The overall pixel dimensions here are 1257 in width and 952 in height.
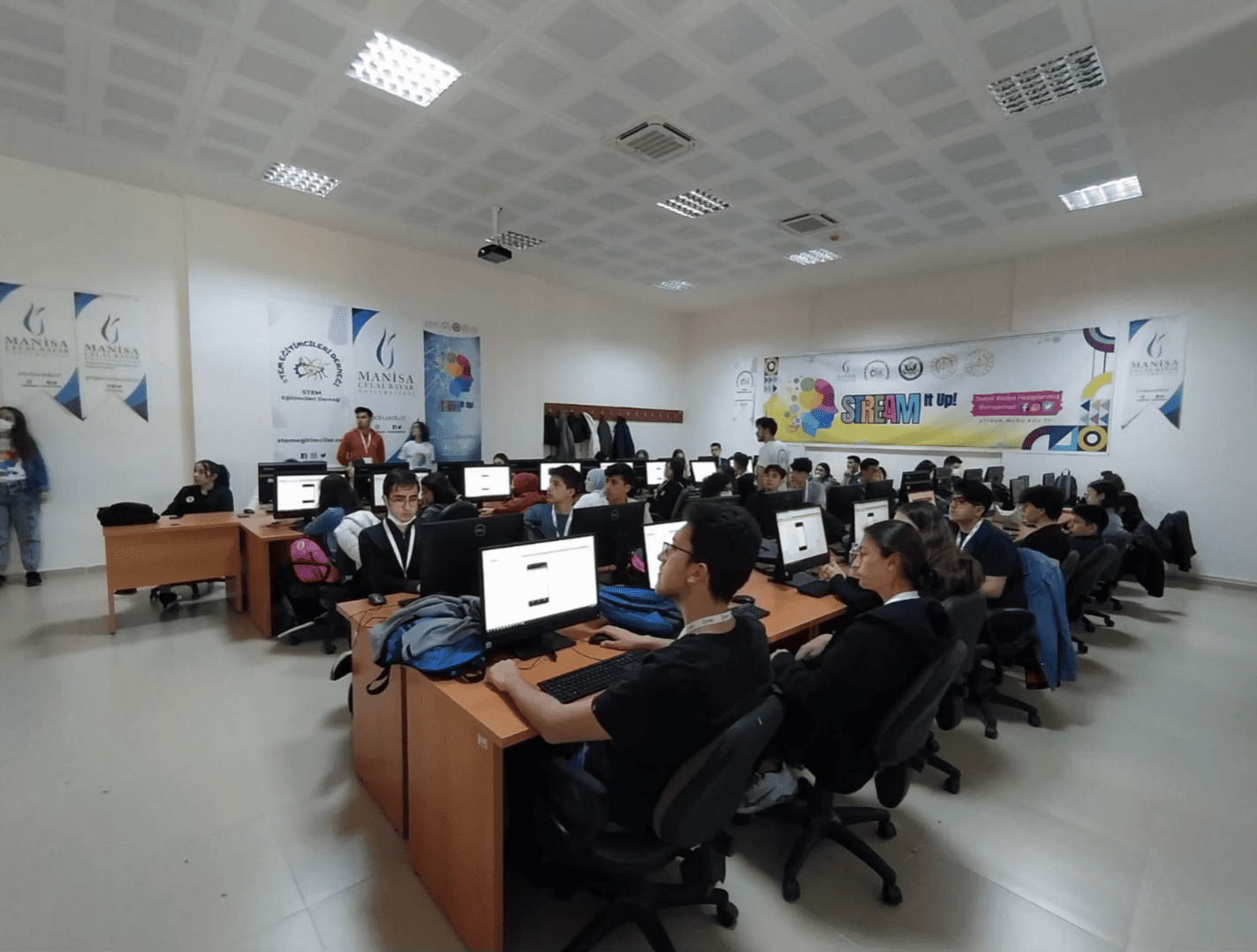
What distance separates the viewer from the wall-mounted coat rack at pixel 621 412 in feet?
30.3

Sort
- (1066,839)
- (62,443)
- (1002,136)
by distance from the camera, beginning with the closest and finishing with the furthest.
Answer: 1. (1066,839)
2. (1002,136)
3. (62,443)

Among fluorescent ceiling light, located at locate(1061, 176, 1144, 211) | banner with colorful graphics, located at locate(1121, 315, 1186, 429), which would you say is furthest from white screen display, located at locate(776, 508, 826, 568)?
banner with colorful graphics, located at locate(1121, 315, 1186, 429)

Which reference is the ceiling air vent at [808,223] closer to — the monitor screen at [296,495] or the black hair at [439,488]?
the black hair at [439,488]

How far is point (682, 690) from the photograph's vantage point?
121cm

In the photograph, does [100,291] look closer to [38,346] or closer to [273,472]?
[38,346]

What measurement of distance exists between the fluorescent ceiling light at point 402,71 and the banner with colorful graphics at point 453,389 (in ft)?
13.0

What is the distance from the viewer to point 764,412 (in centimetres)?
1002

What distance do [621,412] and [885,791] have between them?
8.68 metres

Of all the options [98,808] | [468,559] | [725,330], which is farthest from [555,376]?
[98,808]

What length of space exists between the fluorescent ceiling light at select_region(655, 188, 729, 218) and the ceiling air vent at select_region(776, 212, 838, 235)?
83 centimetres

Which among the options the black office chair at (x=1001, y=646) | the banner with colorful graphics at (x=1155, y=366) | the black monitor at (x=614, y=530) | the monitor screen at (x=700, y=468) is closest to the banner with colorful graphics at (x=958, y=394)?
the banner with colorful graphics at (x=1155, y=366)

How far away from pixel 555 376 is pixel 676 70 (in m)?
5.93

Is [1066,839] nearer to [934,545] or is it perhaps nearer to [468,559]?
[934,545]

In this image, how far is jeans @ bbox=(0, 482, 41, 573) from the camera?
4.96 m
